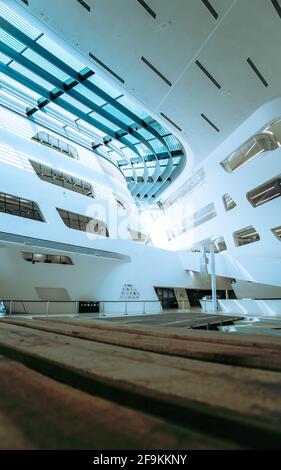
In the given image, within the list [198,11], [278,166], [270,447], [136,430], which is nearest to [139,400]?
[136,430]

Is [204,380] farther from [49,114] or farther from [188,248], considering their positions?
[188,248]

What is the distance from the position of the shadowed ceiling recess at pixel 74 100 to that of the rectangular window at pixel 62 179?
325 cm

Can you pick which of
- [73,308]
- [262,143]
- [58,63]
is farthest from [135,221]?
[58,63]

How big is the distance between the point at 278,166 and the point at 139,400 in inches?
591

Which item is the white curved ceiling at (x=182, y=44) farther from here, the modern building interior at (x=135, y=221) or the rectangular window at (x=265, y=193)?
the rectangular window at (x=265, y=193)

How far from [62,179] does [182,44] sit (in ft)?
35.0

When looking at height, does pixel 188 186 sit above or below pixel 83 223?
above

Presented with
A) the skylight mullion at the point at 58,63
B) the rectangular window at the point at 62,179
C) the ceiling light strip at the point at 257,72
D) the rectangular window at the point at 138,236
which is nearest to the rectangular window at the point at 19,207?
A: the rectangular window at the point at 62,179

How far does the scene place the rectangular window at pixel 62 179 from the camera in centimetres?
1617

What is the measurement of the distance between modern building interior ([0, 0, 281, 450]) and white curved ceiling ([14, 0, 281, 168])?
0.05 m

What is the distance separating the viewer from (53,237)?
1420 centimetres

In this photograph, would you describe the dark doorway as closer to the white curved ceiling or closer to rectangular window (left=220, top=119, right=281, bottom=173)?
rectangular window (left=220, top=119, right=281, bottom=173)

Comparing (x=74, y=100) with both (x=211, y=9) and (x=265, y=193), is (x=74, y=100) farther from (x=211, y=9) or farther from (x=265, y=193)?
(x=265, y=193)

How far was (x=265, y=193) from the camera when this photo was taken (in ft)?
50.7
